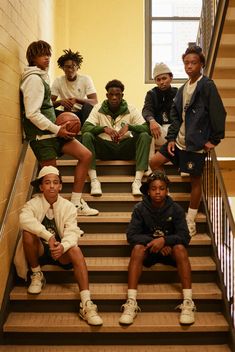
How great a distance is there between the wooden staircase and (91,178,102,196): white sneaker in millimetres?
446

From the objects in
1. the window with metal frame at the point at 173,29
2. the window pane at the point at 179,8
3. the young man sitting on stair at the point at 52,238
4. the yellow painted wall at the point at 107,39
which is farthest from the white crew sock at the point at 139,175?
the window pane at the point at 179,8

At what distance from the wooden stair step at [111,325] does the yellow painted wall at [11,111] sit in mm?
265

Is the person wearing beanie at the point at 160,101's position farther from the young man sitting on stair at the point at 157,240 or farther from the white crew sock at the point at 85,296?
the white crew sock at the point at 85,296

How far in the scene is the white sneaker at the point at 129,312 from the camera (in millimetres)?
3395

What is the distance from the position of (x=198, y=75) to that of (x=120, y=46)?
3.75 m

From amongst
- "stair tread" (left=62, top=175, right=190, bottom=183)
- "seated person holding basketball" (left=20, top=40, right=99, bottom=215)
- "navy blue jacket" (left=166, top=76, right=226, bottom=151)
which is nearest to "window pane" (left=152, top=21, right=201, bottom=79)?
"stair tread" (left=62, top=175, right=190, bottom=183)

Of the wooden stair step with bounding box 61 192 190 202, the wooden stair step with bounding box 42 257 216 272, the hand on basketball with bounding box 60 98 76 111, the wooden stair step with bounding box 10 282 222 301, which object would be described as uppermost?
the hand on basketball with bounding box 60 98 76 111

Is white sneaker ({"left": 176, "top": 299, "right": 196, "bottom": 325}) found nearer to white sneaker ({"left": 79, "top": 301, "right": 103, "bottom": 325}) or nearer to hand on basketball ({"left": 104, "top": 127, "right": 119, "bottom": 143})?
white sneaker ({"left": 79, "top": 301, "right": 103, "bottom": 325})

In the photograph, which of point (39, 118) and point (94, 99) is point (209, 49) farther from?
point (39, 118)

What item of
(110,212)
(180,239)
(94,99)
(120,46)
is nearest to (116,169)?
(110,212)

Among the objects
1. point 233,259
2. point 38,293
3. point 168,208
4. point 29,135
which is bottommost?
point 38,293

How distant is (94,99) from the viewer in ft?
18.2

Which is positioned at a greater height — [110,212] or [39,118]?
[39,118]

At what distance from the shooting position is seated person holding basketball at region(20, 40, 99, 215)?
3939 mm
